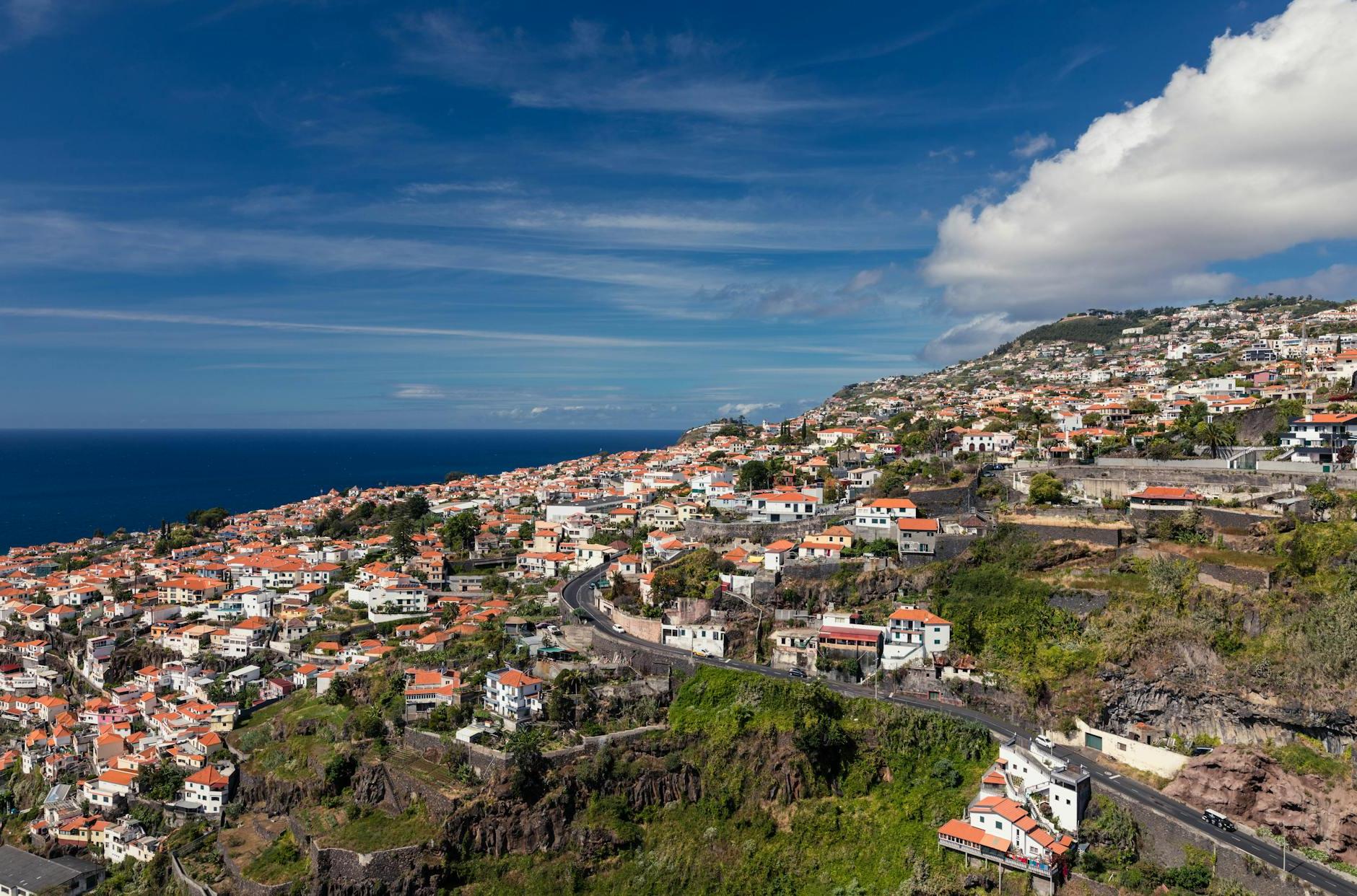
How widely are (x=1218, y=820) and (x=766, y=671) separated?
1637 centimetres

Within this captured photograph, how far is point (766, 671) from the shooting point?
34.9 meters

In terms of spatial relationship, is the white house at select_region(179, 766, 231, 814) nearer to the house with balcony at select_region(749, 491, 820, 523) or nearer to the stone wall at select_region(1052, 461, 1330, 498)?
the house with balcony at select_region(749, 491, 820, 523)

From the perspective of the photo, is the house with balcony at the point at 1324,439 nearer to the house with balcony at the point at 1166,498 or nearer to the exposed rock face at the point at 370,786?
the house with balcony at the point at 1166,498

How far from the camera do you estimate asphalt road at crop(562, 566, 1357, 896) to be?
22406 mm

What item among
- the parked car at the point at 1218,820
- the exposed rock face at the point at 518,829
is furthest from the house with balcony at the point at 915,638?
the exposed rock face at the point at 518,829

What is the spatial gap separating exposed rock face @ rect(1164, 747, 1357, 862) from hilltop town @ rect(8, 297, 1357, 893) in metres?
0.08

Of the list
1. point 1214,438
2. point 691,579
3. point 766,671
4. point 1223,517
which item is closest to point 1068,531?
point 1223,517

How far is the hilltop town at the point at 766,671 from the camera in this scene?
26547 mm

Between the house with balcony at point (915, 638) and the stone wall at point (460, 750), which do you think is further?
the house with balcony at point (915, 638)

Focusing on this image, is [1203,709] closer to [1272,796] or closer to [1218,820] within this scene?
[1272,796]

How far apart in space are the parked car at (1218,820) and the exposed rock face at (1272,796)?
26.0 inches

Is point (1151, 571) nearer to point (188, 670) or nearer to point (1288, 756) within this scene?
point (1288, 756)

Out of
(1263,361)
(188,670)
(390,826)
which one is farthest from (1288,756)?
(1263,361)

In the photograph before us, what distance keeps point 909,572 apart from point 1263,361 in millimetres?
53344
